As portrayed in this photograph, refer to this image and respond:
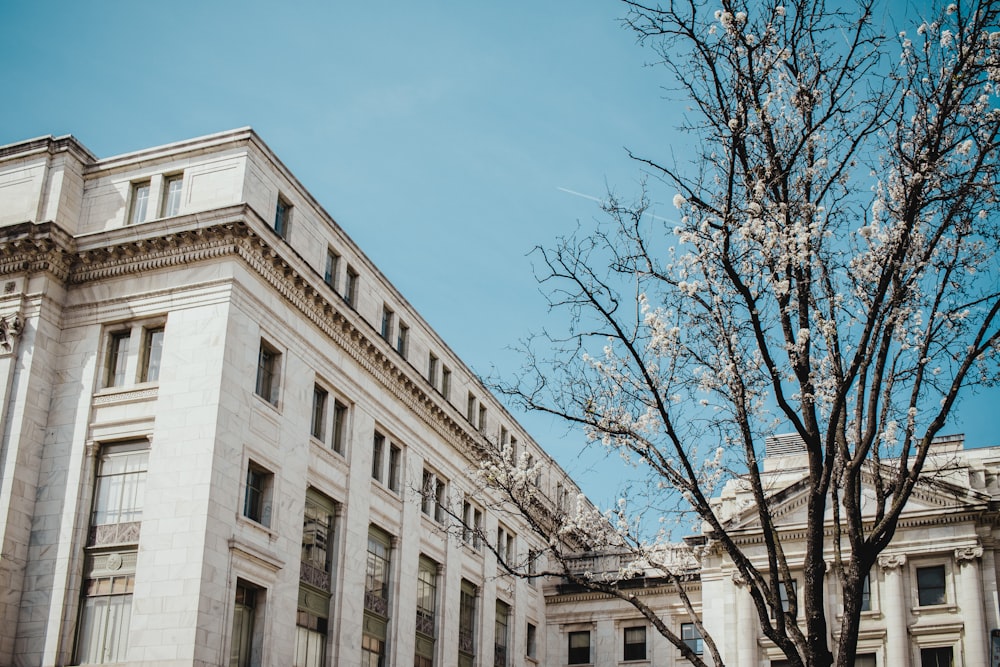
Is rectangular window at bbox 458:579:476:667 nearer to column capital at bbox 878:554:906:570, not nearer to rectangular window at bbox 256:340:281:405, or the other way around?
rectangular window at bbox 256:340:281:405

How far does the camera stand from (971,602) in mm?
45344

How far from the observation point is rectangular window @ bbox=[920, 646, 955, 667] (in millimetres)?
45688

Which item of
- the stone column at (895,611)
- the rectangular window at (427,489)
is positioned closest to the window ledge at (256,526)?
the rectangular window at (427,489)

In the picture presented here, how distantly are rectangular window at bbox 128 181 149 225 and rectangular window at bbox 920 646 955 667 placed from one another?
3589cm

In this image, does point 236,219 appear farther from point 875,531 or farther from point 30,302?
point 875,531

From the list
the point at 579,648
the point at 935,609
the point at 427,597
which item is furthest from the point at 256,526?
the point at 579,648

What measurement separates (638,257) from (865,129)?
140 inches

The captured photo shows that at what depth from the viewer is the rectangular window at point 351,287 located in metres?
41.1

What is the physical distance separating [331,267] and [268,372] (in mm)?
6118

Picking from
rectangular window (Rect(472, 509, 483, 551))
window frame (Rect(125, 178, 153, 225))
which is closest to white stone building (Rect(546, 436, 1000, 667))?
rectangular window (Rect(472, 509, 483, 551))

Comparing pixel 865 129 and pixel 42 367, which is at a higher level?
pixel 42 367

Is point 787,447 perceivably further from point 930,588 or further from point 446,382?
point 446,382

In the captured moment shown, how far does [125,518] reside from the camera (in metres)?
31.7

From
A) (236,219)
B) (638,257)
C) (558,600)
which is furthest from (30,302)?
(558,600)
